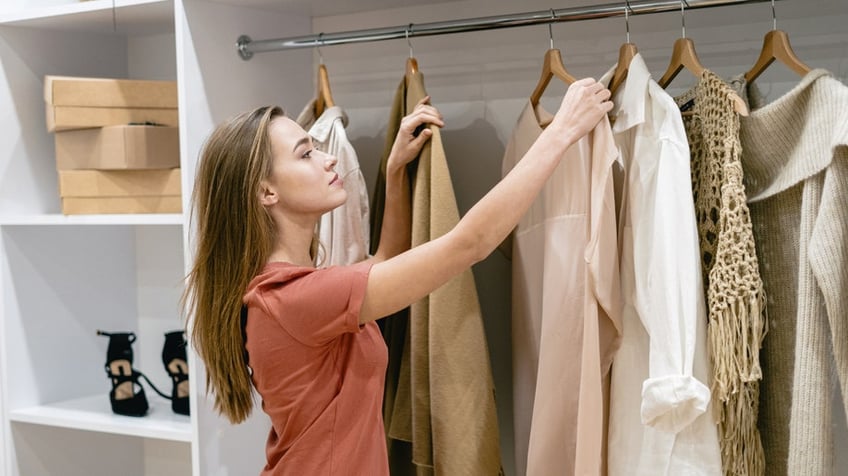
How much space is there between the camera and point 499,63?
1.91 meters

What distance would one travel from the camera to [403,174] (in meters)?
1.71

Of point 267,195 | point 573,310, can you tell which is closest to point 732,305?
point 573,310

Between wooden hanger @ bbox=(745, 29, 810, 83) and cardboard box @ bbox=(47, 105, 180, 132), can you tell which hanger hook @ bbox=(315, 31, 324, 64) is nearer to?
cardboard box @ bbox=(47, 105, 180, 132)

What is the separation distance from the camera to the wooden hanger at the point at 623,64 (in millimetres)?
1506

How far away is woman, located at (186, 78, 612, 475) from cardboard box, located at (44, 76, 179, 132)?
22.3 inches

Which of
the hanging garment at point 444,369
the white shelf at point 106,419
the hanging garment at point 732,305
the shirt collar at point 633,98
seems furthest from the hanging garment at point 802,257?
the white shelf at point 106,419

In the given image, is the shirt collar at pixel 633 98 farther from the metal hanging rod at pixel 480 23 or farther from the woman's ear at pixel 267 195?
the woman's ear at pixel 267 195

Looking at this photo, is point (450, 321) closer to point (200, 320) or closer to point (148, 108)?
point (200, 320)

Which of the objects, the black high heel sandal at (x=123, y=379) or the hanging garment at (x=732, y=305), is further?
the black high heel sandal at (x=123, y=379)

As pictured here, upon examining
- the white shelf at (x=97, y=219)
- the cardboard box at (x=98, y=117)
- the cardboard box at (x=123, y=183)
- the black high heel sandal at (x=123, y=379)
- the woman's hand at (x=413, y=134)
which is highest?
the cardboard box at (x=98, y=117)

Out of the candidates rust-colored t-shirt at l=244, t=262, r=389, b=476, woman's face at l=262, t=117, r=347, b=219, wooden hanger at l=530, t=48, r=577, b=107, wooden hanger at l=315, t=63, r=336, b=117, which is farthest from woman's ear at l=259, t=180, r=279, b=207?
wooden hanger at l=530, t=48, r=577, b=107

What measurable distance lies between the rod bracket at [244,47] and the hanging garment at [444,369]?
1.43ft

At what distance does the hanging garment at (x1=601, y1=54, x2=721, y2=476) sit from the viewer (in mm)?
1338

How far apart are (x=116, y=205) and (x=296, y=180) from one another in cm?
72
